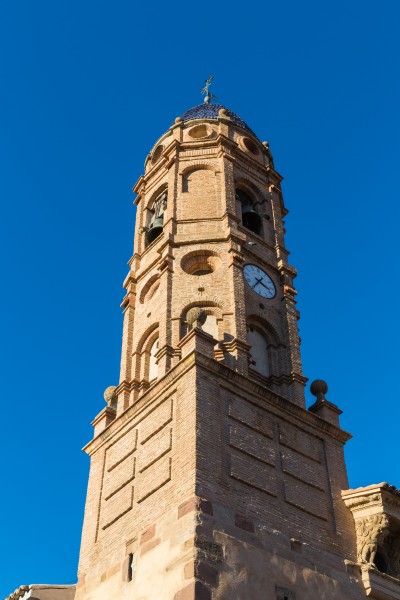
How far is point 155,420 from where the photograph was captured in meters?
18.5

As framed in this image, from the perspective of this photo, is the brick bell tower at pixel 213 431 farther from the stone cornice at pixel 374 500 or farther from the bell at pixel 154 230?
the stone cornice at pixel 374 500

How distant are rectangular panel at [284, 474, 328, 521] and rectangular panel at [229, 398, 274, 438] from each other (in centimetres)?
109

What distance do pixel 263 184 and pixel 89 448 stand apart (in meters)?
10.0

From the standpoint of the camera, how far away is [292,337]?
21766mm

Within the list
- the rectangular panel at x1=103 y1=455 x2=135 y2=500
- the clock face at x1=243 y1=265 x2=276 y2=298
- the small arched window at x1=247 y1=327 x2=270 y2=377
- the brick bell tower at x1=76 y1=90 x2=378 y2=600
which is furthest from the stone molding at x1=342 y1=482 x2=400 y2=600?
the clock face at x1=243 y1=265 x2=276 y2=298

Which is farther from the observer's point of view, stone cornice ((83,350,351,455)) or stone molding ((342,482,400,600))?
stone cornice ((83,350,351,455))

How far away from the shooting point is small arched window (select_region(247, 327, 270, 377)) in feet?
68.7

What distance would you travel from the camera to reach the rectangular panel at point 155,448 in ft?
57.7

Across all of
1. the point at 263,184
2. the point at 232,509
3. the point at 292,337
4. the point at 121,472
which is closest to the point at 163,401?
the point at 121,472

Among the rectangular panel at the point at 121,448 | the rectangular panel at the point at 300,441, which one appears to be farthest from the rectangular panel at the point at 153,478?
the rectangular panel at the point at 300,441

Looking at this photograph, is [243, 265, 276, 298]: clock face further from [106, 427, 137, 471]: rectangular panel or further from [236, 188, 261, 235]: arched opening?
[106, 427, 137, 471]: rectangular panel

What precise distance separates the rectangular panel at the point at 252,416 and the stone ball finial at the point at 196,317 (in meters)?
1.87

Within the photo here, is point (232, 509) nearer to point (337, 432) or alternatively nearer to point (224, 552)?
point (224, 552)

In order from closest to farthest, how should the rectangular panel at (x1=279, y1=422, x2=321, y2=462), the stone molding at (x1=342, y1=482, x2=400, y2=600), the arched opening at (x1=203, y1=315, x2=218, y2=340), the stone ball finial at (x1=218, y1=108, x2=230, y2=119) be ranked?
1. the stone molding at (x1=342, y1=482, x2=400, y2=600)
2. the rectangular panel at (x1=279, y1=422, x2=321, y2=462)
3. the arched opening at (x1=203, y1=315, x2=218, y2=340)
4. the stone ball finial at (x1=218, y1=108, x2=230, y2=119)
